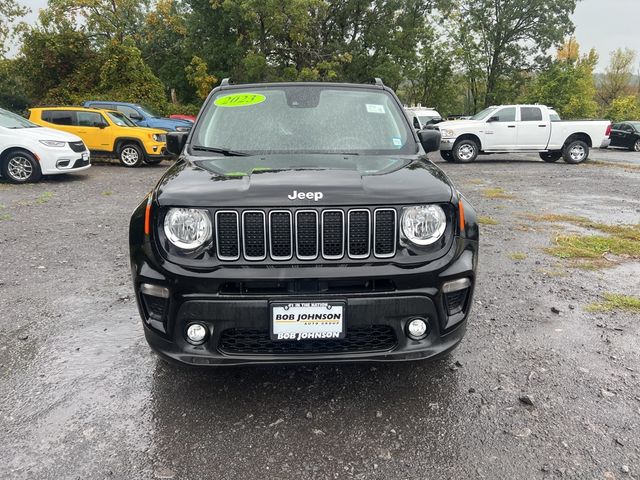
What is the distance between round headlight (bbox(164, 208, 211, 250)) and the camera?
2.43 metres

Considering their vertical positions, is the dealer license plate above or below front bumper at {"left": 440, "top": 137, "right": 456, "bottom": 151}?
below

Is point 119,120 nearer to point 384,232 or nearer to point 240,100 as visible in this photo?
point 240,100

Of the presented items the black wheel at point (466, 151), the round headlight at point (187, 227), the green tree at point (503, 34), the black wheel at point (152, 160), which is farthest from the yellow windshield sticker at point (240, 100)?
the green tree at point (503, 34)

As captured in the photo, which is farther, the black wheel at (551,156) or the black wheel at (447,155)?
the black wheel at (551,156)

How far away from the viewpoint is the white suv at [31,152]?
1021 centimetres

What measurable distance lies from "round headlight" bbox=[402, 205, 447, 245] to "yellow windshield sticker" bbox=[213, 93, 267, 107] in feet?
6.08

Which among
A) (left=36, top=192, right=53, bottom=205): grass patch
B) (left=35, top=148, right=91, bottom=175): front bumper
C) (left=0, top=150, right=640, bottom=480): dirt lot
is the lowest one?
(left=0, top=150, right=640, bottom=480): dirt lot

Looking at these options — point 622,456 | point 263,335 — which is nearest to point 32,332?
point 263,335

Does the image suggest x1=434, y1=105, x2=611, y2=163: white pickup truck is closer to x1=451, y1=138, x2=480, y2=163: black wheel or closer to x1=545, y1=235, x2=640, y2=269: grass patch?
x1=451, y1=138, x2=480, y2=163: black wheel

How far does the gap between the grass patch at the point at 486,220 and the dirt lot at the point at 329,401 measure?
8.03ft

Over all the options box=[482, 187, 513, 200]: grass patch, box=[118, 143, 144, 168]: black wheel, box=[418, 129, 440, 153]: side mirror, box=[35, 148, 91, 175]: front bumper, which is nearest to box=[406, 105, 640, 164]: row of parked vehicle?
box=[482, 187, 513, 200]: grass patch

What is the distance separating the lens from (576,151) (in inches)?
637

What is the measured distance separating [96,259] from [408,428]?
4126 millimetres

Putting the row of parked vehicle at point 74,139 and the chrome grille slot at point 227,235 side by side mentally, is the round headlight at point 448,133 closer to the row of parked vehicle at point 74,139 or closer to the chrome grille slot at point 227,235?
the row of parked vehicle at point 74,139
